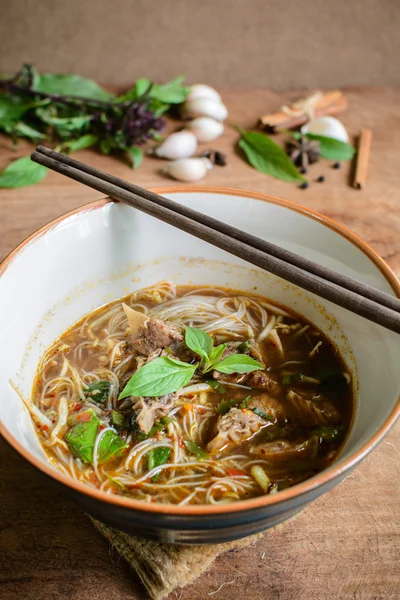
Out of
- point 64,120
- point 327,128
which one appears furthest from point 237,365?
point 327,128

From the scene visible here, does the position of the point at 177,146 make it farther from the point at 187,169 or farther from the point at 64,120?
the point at 64,120

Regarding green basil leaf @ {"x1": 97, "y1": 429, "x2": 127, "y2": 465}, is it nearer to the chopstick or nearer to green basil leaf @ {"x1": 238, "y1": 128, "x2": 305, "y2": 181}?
the chopstick

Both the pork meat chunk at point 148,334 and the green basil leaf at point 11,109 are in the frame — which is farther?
the green basil leaf at point 11,109

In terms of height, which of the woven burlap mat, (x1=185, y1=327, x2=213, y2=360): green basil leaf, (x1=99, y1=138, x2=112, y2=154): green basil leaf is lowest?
the woven burlap mat

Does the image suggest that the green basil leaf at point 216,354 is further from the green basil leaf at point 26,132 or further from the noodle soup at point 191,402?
the green basil leaf at point 26,132

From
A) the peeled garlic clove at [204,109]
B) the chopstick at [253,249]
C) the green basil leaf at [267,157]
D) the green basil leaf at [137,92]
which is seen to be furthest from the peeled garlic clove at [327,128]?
the chopstick at [253,249]

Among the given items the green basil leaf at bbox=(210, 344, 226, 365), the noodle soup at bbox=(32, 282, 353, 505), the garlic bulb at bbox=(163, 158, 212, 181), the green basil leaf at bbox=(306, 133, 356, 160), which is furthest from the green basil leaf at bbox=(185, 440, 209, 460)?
the green basil leaf at bbox=(306, 133, 356, 160)

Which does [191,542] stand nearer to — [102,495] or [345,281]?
[102,495]
